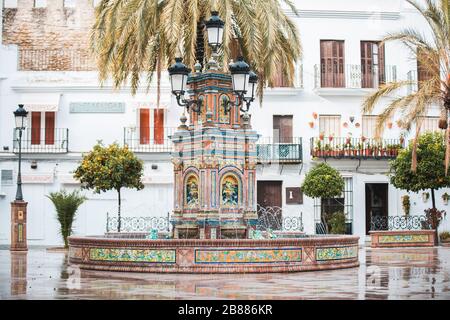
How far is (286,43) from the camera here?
851 inches

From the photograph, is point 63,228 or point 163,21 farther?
point 63,228

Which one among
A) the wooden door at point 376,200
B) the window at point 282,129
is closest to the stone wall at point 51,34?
the window at point 282,129

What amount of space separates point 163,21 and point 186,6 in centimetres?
80

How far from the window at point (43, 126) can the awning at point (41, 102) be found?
1.77 ft

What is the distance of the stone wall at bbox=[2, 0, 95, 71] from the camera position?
35562 mm

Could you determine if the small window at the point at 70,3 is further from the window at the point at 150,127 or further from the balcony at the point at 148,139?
the balcony at the point at 148,139

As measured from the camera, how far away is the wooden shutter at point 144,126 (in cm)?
3447

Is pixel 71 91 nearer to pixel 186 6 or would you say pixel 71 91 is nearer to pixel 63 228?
pixel 63 228

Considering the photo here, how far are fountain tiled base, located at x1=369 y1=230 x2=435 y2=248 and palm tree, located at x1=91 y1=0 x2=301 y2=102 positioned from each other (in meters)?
10.4

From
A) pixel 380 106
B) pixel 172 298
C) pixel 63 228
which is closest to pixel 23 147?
pixel 63 228

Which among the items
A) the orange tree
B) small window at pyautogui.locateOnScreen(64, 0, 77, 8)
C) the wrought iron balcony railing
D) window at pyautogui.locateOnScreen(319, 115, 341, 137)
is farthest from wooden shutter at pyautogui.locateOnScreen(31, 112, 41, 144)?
window at pyautogui.locateOnScreen(319, 115, 341, 137)

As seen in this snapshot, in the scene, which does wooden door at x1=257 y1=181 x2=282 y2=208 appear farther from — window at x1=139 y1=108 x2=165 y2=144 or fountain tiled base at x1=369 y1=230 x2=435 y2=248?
fountain tiled base at x1=369 y1=230 x2=435 y2=248

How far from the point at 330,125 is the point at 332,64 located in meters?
2.60

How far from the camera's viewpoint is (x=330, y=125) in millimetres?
35281
